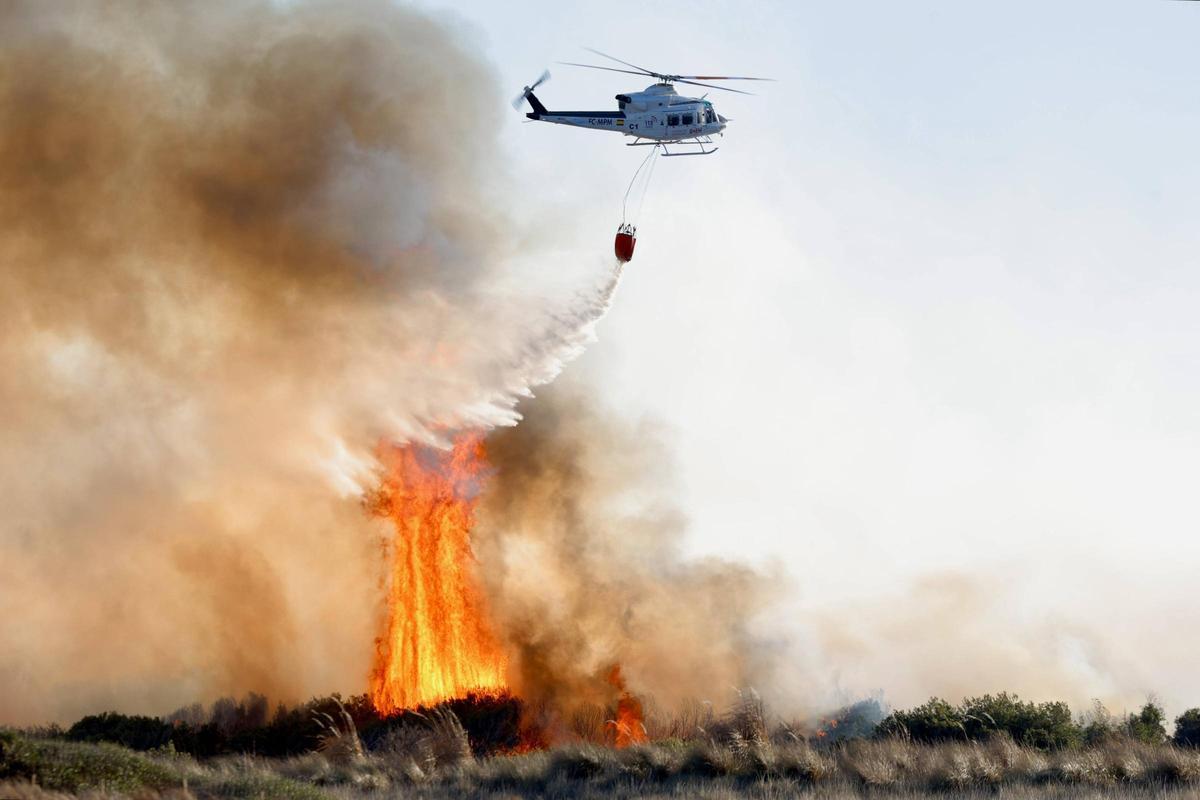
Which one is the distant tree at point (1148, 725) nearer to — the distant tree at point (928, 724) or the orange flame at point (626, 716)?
the distant tree at point (928, 724)

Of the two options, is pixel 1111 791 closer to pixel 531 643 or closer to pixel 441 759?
pixel 441 759

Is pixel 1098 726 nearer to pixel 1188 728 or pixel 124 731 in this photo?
pixel 1188 728

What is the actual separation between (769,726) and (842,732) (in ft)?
39.7

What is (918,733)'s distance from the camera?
44.4m

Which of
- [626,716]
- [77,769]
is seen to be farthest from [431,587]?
[77,769]

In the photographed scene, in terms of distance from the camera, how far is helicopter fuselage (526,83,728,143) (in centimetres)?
5516

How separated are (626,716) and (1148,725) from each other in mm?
26419

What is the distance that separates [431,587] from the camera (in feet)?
204

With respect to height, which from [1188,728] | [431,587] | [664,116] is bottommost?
[1188,728]

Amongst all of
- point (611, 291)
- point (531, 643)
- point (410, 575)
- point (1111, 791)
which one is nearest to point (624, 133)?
point (611, 291)

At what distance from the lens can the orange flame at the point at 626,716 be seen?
192 ft

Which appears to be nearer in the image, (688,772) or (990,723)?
(688,772)

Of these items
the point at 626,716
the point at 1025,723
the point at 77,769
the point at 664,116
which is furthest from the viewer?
the point at 626,716

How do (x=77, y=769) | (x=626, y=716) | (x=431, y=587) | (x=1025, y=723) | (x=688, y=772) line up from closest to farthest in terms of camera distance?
(x=77, y=769)
(x=688, y=772)
(x=1025, y=723)
(x=431, y=587)
(x=626, y=716)
